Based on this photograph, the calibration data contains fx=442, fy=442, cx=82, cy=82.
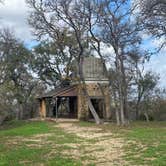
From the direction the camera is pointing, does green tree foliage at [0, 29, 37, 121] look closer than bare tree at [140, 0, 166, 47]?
No

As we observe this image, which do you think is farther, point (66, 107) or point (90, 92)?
point (66, 107)

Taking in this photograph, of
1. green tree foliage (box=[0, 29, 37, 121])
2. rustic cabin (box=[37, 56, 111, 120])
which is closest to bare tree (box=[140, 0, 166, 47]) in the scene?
rustic cabin (box=[37, 56, 111, 120])

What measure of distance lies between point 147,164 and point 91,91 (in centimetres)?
3443

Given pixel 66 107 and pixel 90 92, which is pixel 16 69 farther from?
pixel 90 92

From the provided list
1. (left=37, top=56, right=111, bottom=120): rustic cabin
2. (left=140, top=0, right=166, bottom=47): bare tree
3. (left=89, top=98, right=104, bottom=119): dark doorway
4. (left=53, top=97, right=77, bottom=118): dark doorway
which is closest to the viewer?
(left=140, top=0, right=166, bottom=47): bare tree

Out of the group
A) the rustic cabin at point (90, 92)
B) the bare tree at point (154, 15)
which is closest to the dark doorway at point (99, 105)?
the rustic cabin at point (90, 92)

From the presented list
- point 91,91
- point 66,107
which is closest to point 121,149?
point 91,91

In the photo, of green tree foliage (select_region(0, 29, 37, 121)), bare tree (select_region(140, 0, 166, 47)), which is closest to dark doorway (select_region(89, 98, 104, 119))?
green tree foliage (select_region(0, 29, 37, 121))

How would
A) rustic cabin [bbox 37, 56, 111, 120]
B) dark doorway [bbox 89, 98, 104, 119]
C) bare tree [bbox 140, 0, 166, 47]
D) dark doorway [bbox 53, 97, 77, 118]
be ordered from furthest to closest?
1. dark doorway [bbox 53, 97, 77, 118]
2. dark doorway [bbox 89, 98, 104, 119]
3. rustic cabin [bbox 37, 56, 111, 120]
4. bare tree [bbox 140, 0, 166, 47]

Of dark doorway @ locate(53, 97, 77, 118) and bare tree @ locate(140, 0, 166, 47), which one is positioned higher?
bare tree @ locate(140, 0, 166, 47)

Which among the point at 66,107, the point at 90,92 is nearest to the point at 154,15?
the point at 90,92

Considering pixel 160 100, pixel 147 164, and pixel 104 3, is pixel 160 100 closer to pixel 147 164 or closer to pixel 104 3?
pixel 104 3

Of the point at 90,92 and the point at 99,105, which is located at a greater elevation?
the point at 90,92

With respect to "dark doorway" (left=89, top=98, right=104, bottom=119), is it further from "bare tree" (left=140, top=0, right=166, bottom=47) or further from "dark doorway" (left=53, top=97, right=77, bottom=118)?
"bare tree" (left=140, top=0, right=166, bottom=47)
